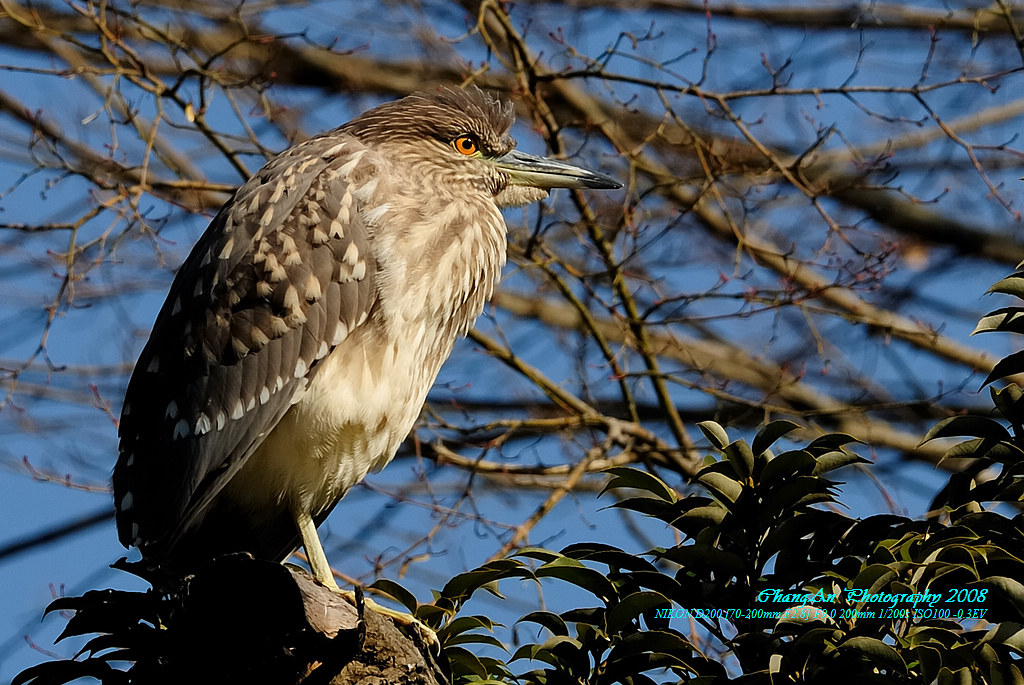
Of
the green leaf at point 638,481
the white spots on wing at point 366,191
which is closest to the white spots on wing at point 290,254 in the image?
the white spots on wing at point 366,191

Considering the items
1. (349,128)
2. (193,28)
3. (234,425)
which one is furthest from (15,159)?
(234,425)

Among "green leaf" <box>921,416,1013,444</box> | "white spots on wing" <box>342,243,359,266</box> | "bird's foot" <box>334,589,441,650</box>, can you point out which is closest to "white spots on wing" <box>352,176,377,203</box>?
"white spots on wing" <box>342,243,359,266</box>

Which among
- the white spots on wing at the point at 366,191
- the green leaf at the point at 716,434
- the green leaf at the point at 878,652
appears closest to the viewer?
the green leaf at the point at 878,652

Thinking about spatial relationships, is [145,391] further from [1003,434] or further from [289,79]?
[289,79]

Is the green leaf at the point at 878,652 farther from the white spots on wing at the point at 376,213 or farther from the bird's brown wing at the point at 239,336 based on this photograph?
the white spots on wing at the point at 376,213

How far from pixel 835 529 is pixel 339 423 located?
5.43 feet

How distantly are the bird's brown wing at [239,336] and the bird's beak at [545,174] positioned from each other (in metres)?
0.72

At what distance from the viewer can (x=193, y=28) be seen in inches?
295

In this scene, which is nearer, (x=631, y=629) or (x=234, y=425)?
(x=631, y=629)

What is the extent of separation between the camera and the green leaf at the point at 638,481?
2.67 m

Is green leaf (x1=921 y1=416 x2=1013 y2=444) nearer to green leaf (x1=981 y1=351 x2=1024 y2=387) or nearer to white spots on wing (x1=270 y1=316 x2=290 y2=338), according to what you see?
green leaf (x1=981 y1=351 x2=1024 y2=387)

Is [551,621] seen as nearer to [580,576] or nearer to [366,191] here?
[580,576]

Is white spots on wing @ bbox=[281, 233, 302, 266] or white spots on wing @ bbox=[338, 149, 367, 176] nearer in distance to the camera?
white spots on wing @ bbox=[281, 233, 302, 266]

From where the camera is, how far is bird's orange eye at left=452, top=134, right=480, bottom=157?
4.46 m
